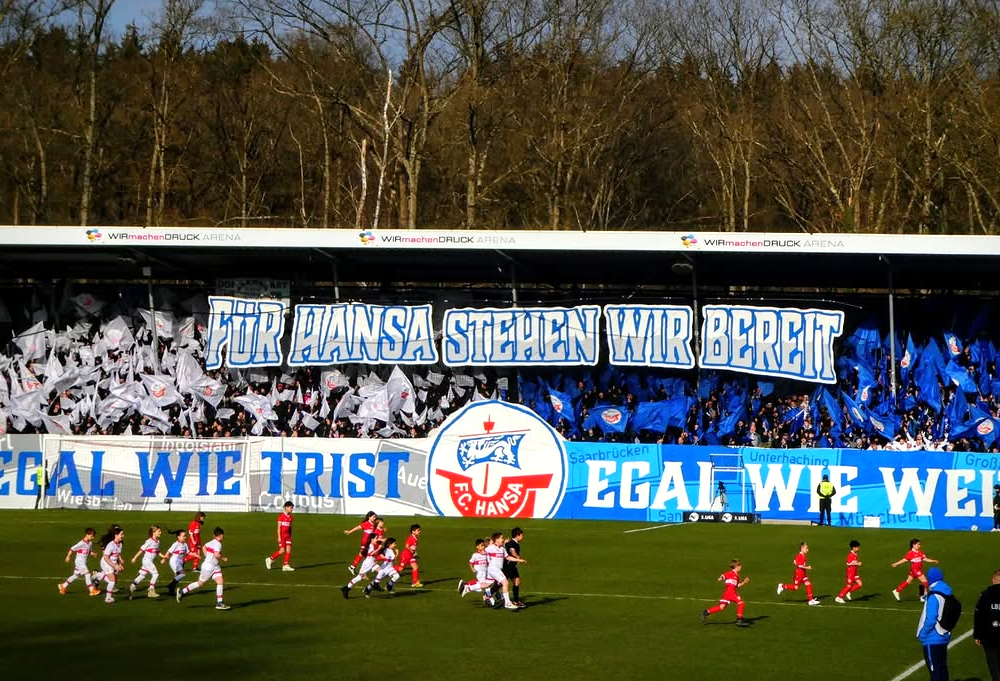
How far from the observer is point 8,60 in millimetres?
53344

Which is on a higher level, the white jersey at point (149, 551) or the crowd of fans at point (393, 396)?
the crowd of fans at point (393, 396)

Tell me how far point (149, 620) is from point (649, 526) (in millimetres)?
19315

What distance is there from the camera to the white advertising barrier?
41.7 metres

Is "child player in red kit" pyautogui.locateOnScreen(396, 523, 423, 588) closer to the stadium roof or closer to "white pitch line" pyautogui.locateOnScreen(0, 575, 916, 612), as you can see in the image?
"white pitch line" pyautogui.locateOnScreen(0, 575, 916, 612)

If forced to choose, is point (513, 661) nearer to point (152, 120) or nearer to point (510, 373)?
point (510, 373)

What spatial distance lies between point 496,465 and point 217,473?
9.11 m

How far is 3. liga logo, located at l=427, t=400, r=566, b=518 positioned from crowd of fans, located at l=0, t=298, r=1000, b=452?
3856mm

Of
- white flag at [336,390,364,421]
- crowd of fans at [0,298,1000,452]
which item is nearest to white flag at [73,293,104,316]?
crowd of fans at [0,298,1000,452]

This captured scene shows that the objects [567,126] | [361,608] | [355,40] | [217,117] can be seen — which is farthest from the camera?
[217,117]

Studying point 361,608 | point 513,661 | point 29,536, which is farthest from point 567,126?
point 513,661

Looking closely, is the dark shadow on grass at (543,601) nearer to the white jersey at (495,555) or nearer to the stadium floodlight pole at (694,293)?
the white jersey at (495,555)

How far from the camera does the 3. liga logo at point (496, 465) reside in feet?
135

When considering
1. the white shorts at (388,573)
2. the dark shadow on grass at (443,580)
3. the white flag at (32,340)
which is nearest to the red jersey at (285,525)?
the dark shadow on grass at (443,580)

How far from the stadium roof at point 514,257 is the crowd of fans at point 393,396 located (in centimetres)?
283
